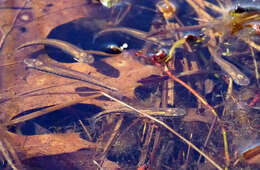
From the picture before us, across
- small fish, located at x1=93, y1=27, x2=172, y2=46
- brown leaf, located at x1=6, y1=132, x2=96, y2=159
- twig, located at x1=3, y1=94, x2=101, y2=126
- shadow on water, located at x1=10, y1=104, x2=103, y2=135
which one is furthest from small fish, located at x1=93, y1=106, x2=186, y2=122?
small fish, located at x1=93, y1=27, x2=172, y2=46

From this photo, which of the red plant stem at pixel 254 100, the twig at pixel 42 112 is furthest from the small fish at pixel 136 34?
the red plant stem at pixel 254 100

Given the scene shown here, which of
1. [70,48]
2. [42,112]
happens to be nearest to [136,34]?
[70,48]

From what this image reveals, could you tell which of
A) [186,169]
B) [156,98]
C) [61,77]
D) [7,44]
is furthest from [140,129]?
[7,44]

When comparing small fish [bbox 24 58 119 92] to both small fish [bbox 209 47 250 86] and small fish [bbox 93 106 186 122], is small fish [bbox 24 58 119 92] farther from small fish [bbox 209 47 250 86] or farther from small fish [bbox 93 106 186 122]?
small fish [bbox 209 47 250 86]

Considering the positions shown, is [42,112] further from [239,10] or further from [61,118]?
[239,10]

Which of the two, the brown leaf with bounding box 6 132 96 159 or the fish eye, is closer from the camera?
the brown leaf with bounding box 6 132 96 159

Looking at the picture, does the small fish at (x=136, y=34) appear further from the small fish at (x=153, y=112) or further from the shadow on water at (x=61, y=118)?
the shadow on water at (x=61, y=118)
